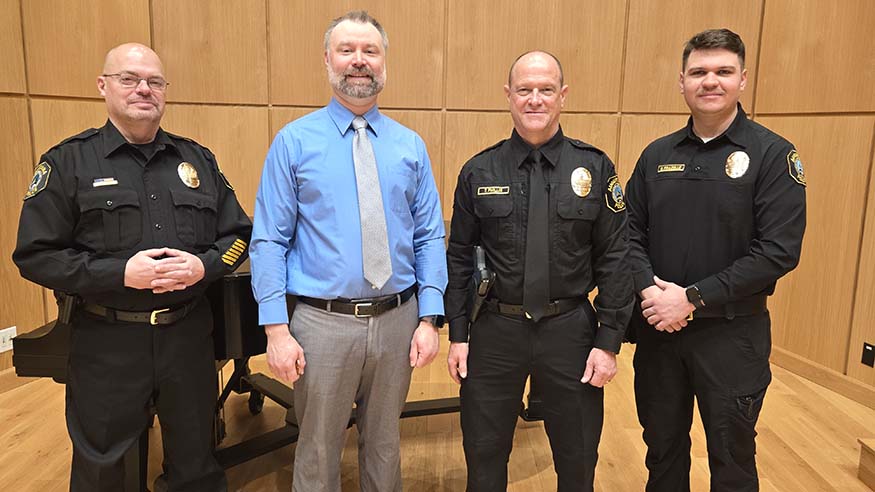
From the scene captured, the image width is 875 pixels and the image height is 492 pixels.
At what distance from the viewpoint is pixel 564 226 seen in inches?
71.0

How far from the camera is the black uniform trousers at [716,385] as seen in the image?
1.86m

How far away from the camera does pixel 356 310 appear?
68.5 inches

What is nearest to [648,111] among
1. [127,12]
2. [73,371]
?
[127,12]

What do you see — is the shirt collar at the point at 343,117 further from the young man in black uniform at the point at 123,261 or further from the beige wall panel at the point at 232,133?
the beige wall panel at the point at 232,133

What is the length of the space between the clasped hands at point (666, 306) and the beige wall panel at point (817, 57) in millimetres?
2478

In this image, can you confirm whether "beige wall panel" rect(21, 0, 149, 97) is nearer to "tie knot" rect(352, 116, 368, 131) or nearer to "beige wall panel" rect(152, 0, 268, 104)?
"beige wall panel" rect(152, 0, 268, 104)

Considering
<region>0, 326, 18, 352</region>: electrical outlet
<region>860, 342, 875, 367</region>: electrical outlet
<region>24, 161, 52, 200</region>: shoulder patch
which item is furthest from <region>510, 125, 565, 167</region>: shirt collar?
<region>0, 326, 18, 352</region>: electrical outlet

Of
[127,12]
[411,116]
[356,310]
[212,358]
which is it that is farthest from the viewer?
[411,116]

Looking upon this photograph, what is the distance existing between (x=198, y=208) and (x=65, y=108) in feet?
7.55

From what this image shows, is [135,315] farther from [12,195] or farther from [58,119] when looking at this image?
[58,119]

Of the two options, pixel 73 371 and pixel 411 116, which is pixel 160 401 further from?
pixel 411 116

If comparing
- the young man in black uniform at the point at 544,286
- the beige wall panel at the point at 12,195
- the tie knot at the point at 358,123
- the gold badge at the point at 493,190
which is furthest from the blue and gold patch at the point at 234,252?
the beige wall panel at the point at 12,195

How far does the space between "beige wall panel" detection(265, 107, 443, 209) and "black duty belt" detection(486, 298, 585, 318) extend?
248cm

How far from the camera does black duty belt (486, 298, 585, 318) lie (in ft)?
5.91
